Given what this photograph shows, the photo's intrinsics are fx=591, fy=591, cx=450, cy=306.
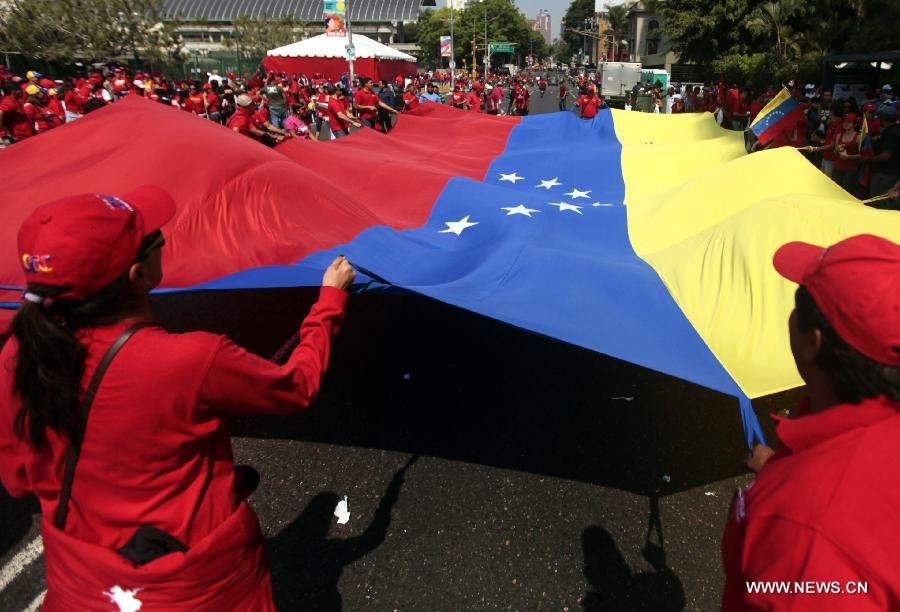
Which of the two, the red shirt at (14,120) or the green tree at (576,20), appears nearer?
the red shirt at (14,120)

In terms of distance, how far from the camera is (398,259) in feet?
12.3

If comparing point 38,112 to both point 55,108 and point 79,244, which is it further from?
point 79,244

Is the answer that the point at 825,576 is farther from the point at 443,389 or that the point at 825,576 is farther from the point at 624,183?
the point at 624,183

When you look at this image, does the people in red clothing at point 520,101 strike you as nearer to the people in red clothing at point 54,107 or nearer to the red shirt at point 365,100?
the red shirt at point 365,100

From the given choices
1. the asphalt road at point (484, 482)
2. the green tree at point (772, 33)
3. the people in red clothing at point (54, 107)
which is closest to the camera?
the asphalt road at point (484, 482)

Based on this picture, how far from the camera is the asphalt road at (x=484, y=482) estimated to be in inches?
107

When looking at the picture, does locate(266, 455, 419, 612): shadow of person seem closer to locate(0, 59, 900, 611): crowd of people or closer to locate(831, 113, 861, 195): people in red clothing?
locate(0, 59, 900, 611): crowd of people

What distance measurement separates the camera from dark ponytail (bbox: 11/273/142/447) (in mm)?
1220

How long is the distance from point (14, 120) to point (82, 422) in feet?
36.8

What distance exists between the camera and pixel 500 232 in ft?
14.6

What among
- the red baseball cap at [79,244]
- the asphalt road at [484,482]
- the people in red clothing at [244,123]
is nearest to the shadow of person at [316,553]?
the asphalt road at [484,482]

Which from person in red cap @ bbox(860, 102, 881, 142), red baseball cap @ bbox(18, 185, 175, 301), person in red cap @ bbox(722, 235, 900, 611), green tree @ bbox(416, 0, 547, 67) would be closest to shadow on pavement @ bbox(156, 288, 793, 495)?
person in red cap @ bbox(722, 235, 900, 611)

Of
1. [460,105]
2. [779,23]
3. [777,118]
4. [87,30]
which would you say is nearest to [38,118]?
[777,118]

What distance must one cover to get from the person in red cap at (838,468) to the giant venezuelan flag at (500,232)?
63.9 inches
